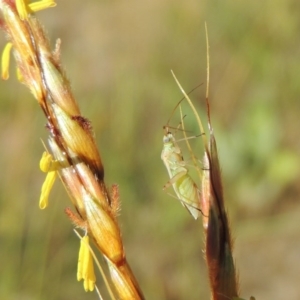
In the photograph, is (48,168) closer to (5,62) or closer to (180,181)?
(5,62)

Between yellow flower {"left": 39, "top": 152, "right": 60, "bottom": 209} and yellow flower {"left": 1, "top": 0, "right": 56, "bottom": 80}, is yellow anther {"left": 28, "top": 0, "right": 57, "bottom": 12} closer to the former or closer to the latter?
yellow flower {"left": 1, "top": 0, "right": 56, "bottom": 80}

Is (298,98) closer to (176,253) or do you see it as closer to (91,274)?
(176,253)

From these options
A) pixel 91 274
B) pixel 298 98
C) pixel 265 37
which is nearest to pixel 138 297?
pixel 91 274

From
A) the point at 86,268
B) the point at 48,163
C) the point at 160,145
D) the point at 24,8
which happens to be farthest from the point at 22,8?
the point at 160,145

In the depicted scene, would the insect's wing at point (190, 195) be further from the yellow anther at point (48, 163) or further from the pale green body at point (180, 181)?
the yellow anther at point (48, 163)

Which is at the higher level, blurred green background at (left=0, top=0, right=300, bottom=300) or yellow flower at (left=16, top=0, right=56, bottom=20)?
blurred green background at (left=0, top=0, right=300, bottom=300)

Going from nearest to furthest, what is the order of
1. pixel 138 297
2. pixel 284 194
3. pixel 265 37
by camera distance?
pixel 138 297, pixel 284 194, pixel 265 37

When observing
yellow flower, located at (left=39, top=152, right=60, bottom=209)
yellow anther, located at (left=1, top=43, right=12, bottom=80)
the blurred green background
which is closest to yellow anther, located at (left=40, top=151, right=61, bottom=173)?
yellow flower, located at (left=39, top=152, right=60, bottom=209)
